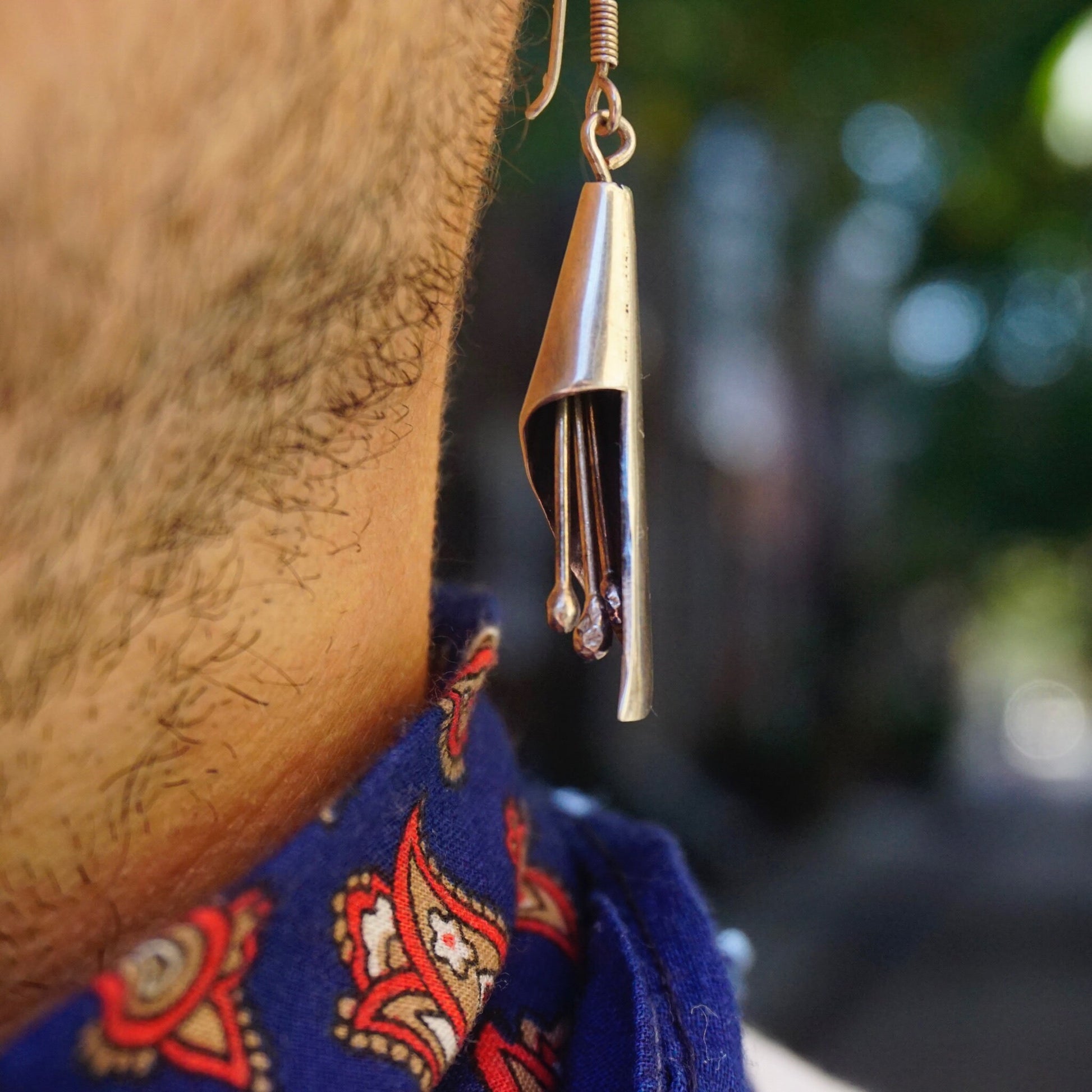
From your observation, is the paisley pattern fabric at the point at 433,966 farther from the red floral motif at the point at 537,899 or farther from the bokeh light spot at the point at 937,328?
the bokeh light spot at the point at 937,328

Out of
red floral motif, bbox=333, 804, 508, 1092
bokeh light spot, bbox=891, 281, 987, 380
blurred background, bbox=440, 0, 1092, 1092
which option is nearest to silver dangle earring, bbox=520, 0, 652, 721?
red floral motif, bbox=333, 804, 508, 1092

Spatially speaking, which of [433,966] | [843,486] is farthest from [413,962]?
[843,486]

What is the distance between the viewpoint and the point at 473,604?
482 millimetres

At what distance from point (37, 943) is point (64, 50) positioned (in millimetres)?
273

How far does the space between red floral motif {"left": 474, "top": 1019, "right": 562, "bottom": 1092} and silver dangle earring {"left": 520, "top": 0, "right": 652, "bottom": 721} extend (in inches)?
5.1

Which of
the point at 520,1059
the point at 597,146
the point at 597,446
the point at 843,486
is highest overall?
the point at 597,146

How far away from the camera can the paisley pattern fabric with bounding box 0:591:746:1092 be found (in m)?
0.28

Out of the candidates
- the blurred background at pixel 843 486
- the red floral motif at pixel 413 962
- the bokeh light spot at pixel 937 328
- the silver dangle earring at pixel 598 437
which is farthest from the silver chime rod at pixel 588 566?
the bokeh light spot at pixel 937 328

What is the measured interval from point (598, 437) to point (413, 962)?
22 cm

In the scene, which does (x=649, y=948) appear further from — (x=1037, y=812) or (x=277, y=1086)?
(x=1037, y=812)

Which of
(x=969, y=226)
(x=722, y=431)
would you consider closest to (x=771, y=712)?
(x=722, y=431)

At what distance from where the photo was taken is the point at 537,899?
0.48 meters

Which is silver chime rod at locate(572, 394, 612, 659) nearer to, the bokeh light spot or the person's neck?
the person's neck

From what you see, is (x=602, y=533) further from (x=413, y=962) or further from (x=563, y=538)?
(x=413, y=962)
